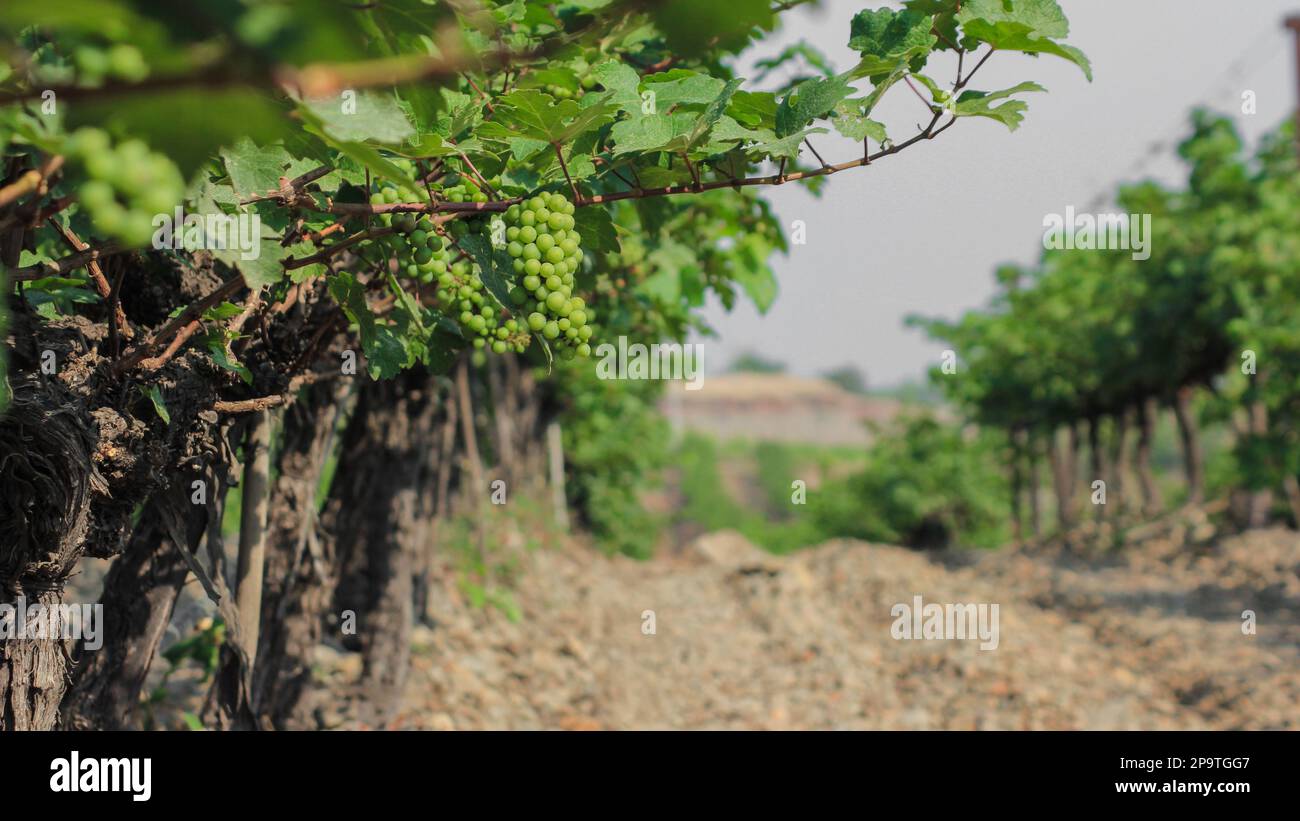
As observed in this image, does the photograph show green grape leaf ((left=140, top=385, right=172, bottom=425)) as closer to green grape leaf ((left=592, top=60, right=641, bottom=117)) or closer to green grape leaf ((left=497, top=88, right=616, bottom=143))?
green grape leaf ((left=497, top=88, right=616, bottom=143))

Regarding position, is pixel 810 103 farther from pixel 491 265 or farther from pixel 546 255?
pixel 491 265

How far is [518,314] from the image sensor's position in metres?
1.89

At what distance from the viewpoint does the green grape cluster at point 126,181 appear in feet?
2.69

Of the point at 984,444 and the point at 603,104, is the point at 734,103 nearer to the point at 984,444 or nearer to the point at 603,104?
the point at 603,104

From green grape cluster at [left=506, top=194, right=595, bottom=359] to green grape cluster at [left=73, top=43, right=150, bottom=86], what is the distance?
919mm

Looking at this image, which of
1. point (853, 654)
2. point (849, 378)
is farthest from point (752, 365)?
point (853, 654)

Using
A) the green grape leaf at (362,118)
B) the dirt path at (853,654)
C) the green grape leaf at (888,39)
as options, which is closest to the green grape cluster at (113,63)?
the green grape leaf at (362,118)

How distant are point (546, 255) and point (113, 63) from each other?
97cm

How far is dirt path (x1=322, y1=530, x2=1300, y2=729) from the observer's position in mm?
6176

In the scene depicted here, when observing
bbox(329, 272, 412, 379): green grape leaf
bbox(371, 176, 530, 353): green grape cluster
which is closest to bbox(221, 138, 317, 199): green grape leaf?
bbox(371, 176, 530, 353): green grape cluster

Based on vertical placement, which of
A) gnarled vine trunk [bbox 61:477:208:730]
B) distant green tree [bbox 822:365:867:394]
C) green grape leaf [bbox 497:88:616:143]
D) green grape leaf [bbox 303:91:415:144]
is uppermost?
distant green tree [bbox 822:365:867:394]

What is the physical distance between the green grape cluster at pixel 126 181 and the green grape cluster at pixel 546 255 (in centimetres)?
88
